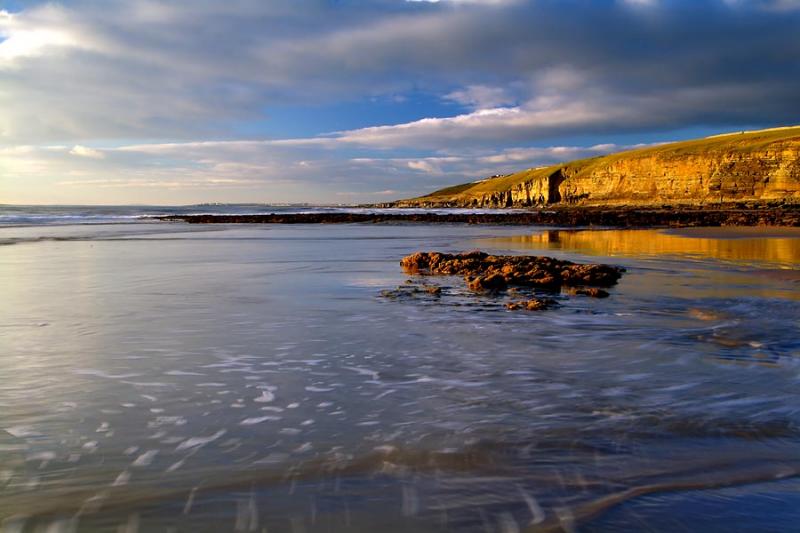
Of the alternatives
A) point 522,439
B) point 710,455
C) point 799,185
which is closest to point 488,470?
point 522,439

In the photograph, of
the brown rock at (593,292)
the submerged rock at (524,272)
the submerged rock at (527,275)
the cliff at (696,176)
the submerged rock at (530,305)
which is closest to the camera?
the submerged rock at (530,305)

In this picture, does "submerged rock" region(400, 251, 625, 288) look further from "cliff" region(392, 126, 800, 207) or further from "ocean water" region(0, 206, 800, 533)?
"cliff" region(392, 126, 800, 207)

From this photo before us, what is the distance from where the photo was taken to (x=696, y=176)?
76875mm

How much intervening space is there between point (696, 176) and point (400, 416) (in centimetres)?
8346

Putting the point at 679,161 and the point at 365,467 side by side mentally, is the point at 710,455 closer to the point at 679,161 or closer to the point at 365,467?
the point at 365,467

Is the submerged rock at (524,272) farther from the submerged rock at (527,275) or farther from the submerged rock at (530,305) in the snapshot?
the submerged rock at (530,305)

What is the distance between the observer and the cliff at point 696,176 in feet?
221

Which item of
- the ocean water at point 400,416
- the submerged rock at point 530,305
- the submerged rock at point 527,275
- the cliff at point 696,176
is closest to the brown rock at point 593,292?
the submerged rock at point 527,275

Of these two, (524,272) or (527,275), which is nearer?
(527,275)

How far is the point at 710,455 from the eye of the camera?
380cm

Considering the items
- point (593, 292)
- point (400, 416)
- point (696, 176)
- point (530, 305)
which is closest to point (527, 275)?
point (593, 292)

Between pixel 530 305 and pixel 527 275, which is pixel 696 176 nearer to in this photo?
pixel 527 275

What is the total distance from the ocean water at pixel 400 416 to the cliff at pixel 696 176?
214ft

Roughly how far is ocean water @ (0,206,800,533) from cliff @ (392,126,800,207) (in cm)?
6516
